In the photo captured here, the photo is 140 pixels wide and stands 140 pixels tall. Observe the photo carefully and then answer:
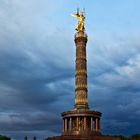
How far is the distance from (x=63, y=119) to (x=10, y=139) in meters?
29.4

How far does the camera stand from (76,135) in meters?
60.3

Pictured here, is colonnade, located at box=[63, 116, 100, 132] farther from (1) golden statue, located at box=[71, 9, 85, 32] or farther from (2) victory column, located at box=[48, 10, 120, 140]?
(1) golden statue, located at box=[71, 9, 85, 32]

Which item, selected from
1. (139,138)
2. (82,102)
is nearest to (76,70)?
(82,102)

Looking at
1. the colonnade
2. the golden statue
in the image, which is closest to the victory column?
the colonnade

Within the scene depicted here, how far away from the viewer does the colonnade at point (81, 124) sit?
6456 cm

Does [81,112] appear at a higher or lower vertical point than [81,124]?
higher

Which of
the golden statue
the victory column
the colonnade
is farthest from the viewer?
the golden statue

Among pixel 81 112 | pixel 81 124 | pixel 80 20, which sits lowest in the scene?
pixel 81 124

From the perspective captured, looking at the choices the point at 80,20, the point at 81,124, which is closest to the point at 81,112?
the point at 81,124

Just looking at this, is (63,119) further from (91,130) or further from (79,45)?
(79,45)

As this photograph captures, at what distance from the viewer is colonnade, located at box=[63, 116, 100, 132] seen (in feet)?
212

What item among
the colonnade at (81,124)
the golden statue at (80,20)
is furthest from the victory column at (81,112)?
the golden statue at (80,20)

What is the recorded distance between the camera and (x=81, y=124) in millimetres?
64688

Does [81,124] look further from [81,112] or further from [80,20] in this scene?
[80,20]
